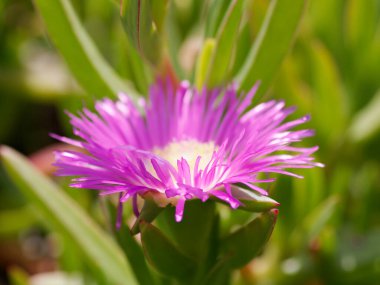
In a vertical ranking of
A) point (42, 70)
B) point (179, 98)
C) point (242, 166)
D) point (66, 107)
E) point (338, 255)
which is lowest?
point (338, 255)

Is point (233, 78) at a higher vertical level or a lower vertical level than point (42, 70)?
lower

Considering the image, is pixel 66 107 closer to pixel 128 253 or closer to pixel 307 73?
pixel 307 73

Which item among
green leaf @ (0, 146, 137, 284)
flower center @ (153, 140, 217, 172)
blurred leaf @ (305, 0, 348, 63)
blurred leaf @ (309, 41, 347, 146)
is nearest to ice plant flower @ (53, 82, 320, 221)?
flower center @ (153, 140, 217, 172)

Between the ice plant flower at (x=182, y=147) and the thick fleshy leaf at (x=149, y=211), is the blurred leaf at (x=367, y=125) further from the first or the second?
the thick fleshy leaf at (x=149, y=211)

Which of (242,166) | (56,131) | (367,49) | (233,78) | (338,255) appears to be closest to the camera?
(242,166)

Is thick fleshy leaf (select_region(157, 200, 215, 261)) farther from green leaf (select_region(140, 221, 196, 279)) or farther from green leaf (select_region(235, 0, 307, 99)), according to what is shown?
green leaf (select_region(235, 0, 307, 99))

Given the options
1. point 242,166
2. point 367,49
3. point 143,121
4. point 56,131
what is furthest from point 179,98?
point 56,131
